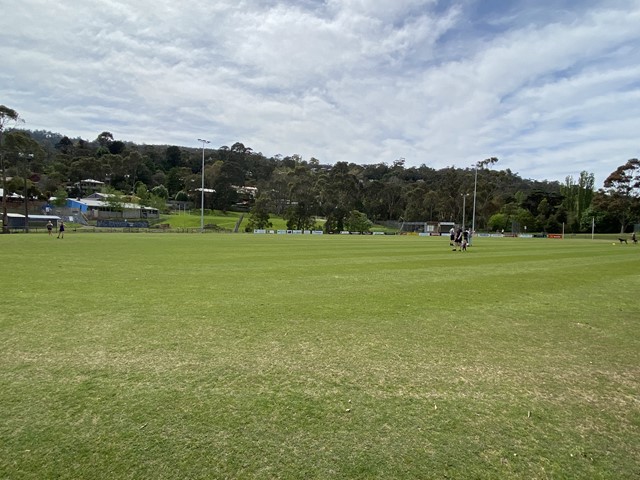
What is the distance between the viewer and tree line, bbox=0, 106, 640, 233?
80.9 metres

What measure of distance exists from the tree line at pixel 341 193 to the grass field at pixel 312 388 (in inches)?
2527

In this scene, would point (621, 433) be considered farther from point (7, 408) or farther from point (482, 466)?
point (7, 408)

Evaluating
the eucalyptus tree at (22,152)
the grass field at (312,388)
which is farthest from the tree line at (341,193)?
the grass field at (312,388)

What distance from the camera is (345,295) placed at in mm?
10383

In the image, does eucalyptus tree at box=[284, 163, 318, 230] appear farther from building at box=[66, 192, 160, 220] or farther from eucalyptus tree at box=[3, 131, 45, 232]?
eucalyptus tree at box=[3, 131, 45, 232]

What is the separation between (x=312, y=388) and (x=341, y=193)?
8937cm

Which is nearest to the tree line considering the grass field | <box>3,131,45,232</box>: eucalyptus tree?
<box>3,131,45,232</box>: eucalyptus tree

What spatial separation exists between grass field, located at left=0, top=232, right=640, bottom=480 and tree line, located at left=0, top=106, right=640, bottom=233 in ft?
211

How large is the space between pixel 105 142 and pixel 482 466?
185401 mm

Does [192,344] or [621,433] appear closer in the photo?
[621,433]

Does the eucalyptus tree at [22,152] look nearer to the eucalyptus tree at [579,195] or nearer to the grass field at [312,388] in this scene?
the grass field at [312,388]

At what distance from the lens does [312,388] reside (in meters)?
4.57

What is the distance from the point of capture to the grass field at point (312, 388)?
324cm

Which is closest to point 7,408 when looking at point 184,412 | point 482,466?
point 184,412
